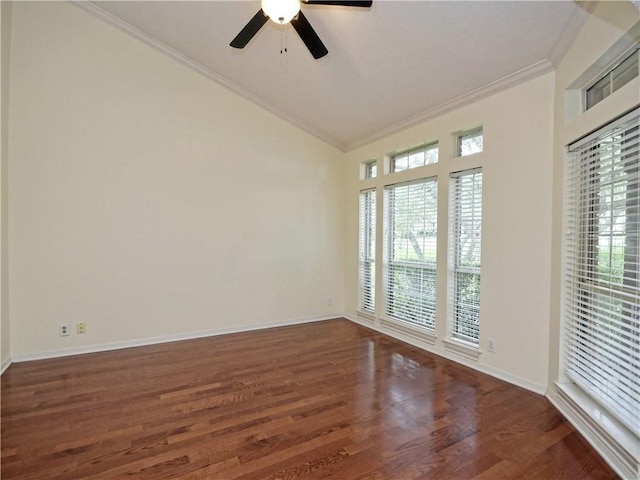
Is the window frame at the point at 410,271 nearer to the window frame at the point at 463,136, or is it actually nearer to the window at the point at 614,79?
the window frame at the point at 463,136

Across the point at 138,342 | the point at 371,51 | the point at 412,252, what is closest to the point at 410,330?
the point at 412,252

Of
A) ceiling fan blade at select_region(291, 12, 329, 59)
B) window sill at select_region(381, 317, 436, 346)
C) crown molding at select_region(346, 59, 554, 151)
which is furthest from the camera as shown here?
window sill at select_region(381, 317, 436, 346)

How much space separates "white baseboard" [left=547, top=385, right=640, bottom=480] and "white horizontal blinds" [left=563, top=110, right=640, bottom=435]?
76mm

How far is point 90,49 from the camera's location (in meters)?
3.56

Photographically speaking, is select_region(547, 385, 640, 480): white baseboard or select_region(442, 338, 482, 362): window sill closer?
select_region(547, 385, 640, 480): white baseboard

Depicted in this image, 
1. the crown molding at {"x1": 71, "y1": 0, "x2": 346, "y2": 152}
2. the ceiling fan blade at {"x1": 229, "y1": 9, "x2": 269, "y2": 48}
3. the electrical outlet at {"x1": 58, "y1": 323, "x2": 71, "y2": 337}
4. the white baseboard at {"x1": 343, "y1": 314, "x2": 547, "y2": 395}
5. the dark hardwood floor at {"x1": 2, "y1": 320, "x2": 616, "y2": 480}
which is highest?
the crown molding at {"x1": 71, "y1": 0, "x2": 346, "y2": 152}

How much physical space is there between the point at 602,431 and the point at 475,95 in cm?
287

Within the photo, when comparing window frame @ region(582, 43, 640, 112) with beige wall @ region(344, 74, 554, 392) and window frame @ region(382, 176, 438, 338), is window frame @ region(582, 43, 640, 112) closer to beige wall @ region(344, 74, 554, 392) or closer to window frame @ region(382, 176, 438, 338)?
beige wall @ region(344, 74, 554, 392)

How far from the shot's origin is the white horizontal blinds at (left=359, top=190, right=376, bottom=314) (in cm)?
484

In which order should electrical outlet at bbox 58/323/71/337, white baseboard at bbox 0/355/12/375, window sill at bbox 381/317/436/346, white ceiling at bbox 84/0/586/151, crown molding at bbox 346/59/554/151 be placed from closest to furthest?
1. white ceiling at bbox 84/0/586/151
2. crown molding at bbox 346/59/554/151
3. white baseboard at bbox 0/355/12/375
4. electrical outlet at bbox 58/323/71/337
5. window sill at bbox 381/317/436/346

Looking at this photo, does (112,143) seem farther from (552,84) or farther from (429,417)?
(552,84)

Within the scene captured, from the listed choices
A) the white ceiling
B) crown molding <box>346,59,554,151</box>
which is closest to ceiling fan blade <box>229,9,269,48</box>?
the white ceiling

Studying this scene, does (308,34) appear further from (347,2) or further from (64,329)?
(64,329)

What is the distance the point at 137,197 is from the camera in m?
3.81
